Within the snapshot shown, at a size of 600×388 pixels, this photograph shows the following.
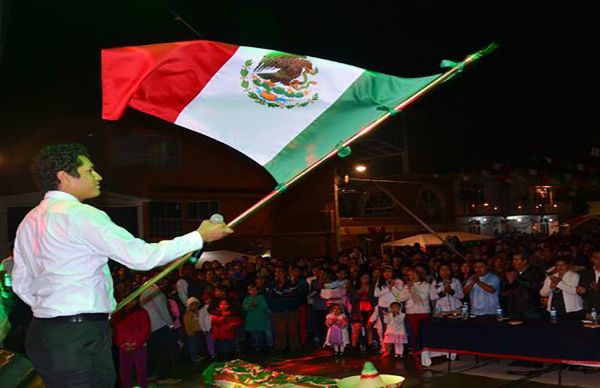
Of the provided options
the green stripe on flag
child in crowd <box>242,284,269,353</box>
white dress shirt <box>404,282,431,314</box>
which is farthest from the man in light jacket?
the green stripe on flag

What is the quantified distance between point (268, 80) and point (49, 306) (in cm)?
232

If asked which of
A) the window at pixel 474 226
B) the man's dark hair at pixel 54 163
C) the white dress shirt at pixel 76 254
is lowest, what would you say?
the white dress shirt at pixel 76 254

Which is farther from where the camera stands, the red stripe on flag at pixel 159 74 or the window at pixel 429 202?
the window at pixel 429 202

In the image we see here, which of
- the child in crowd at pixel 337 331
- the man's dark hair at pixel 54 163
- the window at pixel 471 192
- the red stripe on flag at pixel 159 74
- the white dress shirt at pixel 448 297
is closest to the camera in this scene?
the man's dark hair at pixel 54 163

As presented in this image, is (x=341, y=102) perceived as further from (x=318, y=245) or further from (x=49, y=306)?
(x=318, y=245)

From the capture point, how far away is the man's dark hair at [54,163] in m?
2.83

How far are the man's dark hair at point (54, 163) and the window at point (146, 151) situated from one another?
20.9 m

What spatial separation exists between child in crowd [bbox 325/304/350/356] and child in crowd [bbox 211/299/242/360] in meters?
1.86

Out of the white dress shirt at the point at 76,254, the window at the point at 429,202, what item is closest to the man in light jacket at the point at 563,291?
the white dress shirt at the point at 76,254

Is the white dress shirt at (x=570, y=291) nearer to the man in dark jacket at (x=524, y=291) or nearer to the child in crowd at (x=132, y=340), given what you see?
the man in dark jacket at (x=524, y=291)

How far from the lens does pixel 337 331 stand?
1185 centimetres

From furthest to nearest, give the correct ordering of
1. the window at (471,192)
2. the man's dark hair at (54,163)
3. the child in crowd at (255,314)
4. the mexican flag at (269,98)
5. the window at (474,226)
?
the window at (474,226) < the window at (471,192) < the child in crowd at (255,314) < the mexican flag at (269,98) < the man's dark hair at (54,163)

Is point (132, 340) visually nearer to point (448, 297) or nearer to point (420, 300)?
point (420, 300)

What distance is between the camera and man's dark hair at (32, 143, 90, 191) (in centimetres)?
283
